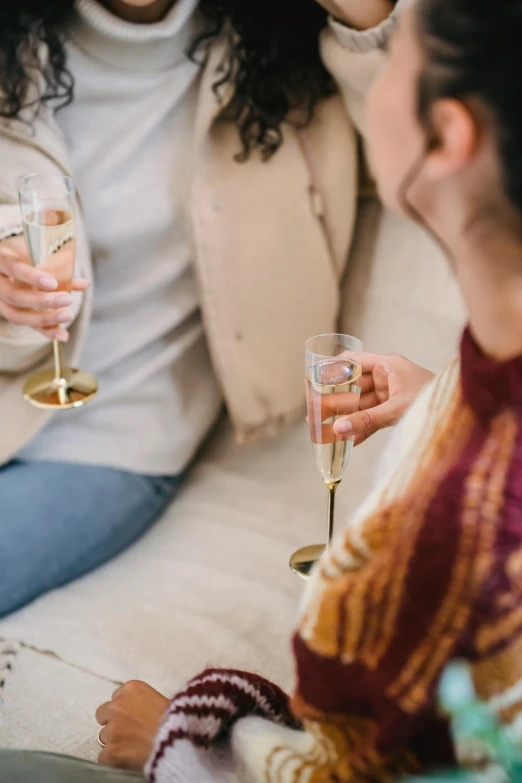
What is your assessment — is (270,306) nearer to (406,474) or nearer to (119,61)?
(119,61)

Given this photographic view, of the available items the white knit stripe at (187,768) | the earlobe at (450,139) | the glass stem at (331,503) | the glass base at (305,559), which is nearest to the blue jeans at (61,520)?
the glass base at (305,559)

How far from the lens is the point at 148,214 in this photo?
4.17ft

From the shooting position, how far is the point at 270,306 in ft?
4.26

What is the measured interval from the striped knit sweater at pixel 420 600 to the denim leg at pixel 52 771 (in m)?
0.14

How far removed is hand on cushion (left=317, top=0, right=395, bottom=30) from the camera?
42.8 inches

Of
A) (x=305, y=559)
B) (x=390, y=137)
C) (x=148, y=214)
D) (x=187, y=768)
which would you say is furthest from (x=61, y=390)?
(x=390, y=137)

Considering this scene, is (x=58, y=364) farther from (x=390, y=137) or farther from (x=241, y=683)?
(x=390, y=137)

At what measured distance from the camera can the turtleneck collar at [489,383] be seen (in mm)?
565

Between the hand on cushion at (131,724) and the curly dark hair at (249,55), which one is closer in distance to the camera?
the hand on cushion at (131,724)

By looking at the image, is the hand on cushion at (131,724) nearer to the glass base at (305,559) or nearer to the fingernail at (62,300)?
the glass base at (305,559)

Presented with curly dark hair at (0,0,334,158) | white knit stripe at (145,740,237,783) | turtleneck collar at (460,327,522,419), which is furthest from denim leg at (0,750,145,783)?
curly dark hair at (0,0,334,158)

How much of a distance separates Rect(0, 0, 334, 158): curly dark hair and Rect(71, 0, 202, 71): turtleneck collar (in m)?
0.03

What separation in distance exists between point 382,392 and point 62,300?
0.47m

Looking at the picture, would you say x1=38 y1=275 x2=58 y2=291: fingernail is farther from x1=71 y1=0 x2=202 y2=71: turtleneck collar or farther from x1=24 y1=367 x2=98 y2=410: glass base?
x1=71 y1=0 x2=202 y2=71: turtleneck collar
